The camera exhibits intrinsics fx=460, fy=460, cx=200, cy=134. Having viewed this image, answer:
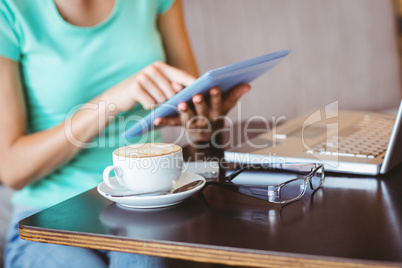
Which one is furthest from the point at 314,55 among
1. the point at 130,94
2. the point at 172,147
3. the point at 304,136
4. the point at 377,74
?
the point at 172,147

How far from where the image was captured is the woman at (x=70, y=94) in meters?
0.83

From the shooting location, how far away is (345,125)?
960 millimetres

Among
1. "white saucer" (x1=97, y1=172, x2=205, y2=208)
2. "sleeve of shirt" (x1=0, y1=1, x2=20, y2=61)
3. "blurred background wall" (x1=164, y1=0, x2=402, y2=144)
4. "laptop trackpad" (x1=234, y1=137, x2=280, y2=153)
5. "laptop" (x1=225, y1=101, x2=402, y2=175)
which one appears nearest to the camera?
"white saucer" (x1=97, y1=172, x2=205, y2=208)

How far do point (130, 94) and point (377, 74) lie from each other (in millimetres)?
1334

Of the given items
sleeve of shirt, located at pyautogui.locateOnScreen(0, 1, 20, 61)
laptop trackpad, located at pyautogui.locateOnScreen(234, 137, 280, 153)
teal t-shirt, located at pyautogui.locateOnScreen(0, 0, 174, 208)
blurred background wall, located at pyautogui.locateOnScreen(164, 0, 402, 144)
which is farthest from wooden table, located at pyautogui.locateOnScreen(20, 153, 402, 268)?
blurred background wall, located at pyautogui.locateOnScreen(164, 0, 402, 144)

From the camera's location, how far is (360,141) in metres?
0.80

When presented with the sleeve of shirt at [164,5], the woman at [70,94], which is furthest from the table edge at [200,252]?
the sleeve of shirt at [164,5]

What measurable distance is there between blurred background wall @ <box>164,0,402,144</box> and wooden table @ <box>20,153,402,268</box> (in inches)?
47.7

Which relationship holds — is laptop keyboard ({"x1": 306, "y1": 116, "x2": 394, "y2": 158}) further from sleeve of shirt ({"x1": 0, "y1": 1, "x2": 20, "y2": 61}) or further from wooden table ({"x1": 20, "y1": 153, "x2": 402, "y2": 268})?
sleeve of shirt ({"x1": 0, "y1": 1, "x2": 20, "y2": 61})

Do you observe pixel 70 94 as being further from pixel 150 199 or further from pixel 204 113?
Answer: pixel 150 199

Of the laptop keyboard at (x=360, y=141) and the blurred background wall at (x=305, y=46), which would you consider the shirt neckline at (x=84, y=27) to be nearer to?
the laptop keyboard at (x=360, y=141)

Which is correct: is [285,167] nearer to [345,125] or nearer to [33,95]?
[345,125]

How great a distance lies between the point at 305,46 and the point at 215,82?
3.82 ft

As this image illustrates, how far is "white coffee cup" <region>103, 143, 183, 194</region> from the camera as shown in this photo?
1.87ft
